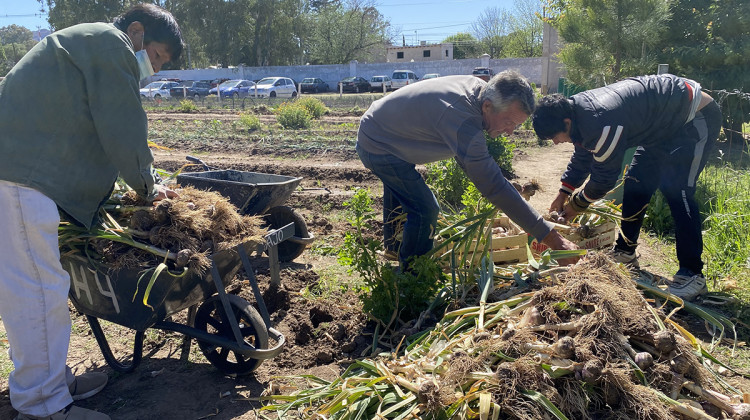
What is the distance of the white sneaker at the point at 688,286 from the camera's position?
12.0ft

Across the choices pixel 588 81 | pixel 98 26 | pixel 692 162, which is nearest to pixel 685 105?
pixel 692 162

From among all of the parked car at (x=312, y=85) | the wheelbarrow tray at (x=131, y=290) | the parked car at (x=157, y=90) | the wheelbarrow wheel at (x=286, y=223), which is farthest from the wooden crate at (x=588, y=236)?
the parked car at (x=312, y=85)

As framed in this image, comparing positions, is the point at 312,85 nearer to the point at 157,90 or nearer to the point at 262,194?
the point at 157,90

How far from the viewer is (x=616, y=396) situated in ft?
7.16

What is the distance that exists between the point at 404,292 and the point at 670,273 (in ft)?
7.86

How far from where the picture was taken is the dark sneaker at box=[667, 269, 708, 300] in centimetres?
365

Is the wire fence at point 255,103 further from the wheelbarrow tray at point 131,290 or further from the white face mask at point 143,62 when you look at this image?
the wheelbarrow tray at point 131,290

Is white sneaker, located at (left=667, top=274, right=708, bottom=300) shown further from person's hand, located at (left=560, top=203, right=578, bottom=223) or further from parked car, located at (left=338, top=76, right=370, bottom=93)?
parked car, located at (left=338, top=76, right=370, bottom=93)

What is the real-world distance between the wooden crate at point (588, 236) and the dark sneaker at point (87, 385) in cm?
297

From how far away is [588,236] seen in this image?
4.01 metres

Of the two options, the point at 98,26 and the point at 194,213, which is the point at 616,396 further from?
the point at 98,26

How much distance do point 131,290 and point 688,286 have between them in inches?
138

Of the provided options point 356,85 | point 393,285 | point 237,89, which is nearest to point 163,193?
point 393,285

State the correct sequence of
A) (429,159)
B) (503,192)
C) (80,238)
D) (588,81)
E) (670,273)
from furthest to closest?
1. (588,81)
2. (670,273)
3. (429,159)
4. (503,192)
5. (80,238)
